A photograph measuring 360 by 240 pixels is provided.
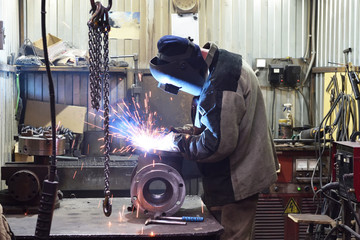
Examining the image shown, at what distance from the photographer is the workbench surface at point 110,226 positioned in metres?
2.27

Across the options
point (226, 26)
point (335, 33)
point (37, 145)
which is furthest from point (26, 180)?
point (335, 33)

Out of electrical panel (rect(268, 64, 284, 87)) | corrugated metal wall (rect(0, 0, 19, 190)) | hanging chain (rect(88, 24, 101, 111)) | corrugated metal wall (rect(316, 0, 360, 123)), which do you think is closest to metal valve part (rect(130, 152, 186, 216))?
hanging chain (rect(88, 24, 101, 111))

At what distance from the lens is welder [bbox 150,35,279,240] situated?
2.59 metres

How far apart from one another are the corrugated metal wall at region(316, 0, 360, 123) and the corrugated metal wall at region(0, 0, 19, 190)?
3.10m

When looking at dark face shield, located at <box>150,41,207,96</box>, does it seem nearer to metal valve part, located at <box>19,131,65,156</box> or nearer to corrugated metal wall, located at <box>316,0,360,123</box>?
metal valve part, located at <box>19,131,65,156</box>

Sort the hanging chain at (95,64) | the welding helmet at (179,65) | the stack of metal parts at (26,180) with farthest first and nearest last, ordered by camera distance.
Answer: the stack of metal parts at (26,180)
the welding helmet at (179,65)
the hanging chain at (95,64)

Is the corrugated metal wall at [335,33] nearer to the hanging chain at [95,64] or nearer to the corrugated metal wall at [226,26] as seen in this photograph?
the corrugated metal wall at [226,26]

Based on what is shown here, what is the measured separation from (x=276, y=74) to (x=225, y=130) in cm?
267

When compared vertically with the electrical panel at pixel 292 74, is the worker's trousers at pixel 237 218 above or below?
below

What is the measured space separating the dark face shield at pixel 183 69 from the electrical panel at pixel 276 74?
94.9 inches

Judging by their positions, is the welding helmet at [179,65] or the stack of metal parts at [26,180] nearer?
the welding helmet at [179,65]

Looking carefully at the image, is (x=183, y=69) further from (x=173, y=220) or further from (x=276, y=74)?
(x=276, y=74)

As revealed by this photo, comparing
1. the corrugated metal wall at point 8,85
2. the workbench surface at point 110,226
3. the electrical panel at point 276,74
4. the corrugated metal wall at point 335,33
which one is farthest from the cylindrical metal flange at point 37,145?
the electrical panel at point 276,74

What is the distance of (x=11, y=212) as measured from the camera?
8.86 ft
